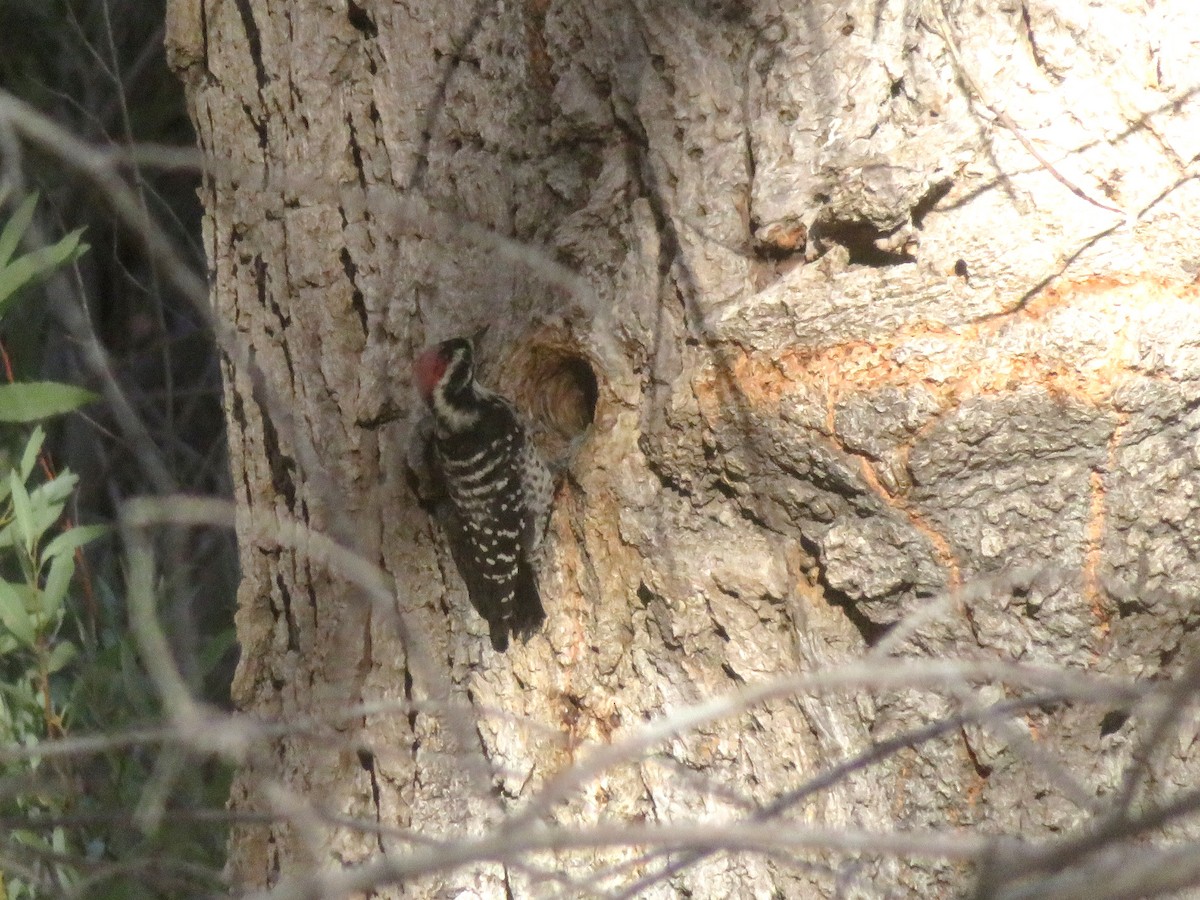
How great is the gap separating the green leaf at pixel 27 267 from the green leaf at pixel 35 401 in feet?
0.55

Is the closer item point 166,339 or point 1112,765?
point 1112,765

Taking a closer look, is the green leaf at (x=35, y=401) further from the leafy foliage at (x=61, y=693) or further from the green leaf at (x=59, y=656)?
the green leaf at (x=59, y=656)

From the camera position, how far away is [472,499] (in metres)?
2.03

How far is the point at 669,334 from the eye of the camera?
72.6 inches

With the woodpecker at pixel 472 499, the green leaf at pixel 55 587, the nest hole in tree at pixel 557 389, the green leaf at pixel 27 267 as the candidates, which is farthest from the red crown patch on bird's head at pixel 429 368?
the green leaf at pixel 55 587

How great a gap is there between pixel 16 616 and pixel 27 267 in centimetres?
71

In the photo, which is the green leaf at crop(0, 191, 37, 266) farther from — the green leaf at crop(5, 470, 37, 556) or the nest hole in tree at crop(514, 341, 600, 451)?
the nest hole in tree at crop(514, 341, 600, 451)

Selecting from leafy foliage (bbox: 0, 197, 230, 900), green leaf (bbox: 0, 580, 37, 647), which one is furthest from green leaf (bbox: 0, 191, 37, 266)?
green leaf (bbox: 0, 580, 37, 647)

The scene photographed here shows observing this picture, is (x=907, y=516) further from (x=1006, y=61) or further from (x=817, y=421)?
(x=1006, y=61)

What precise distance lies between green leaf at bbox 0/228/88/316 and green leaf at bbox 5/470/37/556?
366 millimetres

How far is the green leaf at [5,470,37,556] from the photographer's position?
251cm

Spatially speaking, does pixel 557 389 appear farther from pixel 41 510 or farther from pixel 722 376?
pixel 41 510

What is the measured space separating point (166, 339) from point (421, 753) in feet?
7.87

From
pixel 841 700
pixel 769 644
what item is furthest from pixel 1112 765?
pixel 769 644
